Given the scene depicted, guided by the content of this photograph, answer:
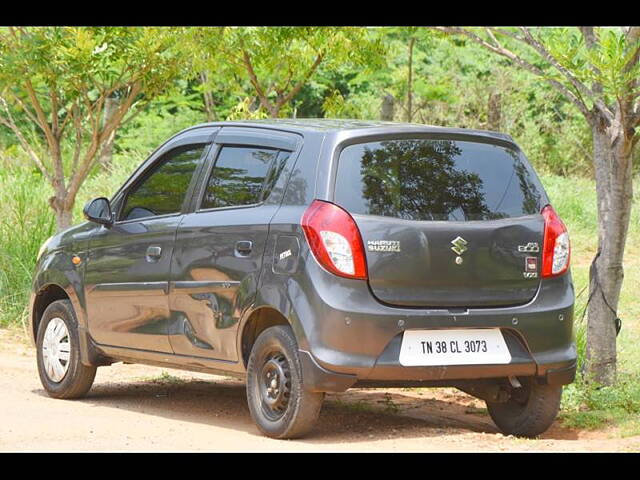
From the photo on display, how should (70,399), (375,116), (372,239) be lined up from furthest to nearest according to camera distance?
(375,116) → (70,399) → (372,239)

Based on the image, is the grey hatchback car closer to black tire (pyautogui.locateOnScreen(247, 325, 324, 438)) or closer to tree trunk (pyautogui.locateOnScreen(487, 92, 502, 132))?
black tire (pyautogui.locateOnScreen(247, 325, 324, 438))

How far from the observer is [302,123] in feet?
24.2

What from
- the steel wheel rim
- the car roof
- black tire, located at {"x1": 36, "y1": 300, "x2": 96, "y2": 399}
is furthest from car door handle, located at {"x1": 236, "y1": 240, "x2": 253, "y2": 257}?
the steel wheel rim

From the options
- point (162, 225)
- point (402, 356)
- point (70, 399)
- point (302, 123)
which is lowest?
point (70, 399)

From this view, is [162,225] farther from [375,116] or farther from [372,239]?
[375,116]

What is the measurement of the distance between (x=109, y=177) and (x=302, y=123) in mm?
12640

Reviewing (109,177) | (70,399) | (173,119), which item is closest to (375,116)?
(173,119)

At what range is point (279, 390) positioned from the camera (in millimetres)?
6785

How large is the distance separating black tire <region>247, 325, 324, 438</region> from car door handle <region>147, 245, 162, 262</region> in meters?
1.18

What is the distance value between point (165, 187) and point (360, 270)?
212cm

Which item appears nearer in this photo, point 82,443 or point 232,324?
point 82,443

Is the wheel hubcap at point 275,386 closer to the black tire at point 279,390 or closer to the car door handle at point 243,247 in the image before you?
the black tire at point 279,390

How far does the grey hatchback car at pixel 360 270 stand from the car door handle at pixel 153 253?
0.5 inches

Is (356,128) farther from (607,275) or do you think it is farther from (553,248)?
(607,275)
